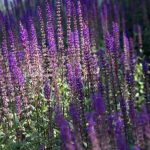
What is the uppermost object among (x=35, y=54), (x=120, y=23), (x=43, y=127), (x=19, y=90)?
(x=120, y=23)

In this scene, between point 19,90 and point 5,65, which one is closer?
point 19,90

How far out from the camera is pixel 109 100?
8.03m

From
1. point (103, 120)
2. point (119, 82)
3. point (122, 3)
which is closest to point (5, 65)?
point (119, 82)

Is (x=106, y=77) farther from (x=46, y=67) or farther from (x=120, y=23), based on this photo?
(x=120, y=23)

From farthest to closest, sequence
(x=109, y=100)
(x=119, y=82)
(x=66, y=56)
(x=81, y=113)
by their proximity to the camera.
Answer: (x=66, y=56) < (x=119, y=82) < (x=109, y=100) < (x=81, y=113)

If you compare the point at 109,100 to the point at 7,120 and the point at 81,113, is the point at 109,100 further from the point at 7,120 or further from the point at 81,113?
the point at 7,120

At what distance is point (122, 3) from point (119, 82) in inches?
280

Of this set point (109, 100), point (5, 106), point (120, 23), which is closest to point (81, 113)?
point (109, 100)

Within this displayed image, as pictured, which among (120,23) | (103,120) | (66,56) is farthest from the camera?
(120,23)

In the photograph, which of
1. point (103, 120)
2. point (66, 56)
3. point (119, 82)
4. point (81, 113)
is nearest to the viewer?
point (103, 120)

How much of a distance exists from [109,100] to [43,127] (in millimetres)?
1134

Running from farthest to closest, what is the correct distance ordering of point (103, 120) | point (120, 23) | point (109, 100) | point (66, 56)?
point (120, 23)
point (66, 56)
point (109, 100)
point (103, 120)

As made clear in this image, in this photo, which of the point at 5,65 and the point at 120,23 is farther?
the point at 120,23

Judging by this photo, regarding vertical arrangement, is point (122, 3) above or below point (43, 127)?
above
